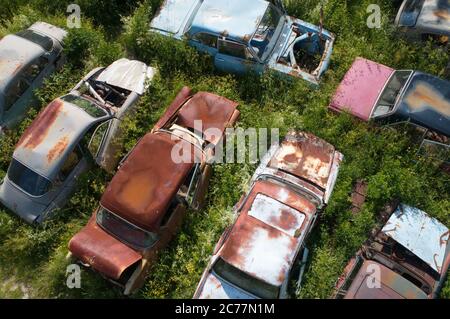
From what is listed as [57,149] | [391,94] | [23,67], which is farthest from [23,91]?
[391,94]

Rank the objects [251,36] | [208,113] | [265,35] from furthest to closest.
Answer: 1. [265,35]
2. [251,36]
3. [208,113]

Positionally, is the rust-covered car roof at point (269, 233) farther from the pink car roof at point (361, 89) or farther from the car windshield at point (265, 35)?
the car windshield at point (265, 35)

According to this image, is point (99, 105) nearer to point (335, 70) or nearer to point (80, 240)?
point (80, 240)

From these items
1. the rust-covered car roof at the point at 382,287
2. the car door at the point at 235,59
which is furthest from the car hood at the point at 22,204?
the rust-covered car roof at the point at 382,287

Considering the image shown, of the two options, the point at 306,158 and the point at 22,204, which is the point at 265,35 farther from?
the point at 22,204

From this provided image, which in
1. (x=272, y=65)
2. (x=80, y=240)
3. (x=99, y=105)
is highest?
(x=272, y=65)

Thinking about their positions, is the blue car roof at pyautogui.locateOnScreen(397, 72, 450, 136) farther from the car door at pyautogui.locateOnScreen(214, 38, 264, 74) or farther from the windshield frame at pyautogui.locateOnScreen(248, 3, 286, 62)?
the car door at pyautogui.locateOnScreen(214, 38, 264, 74)
